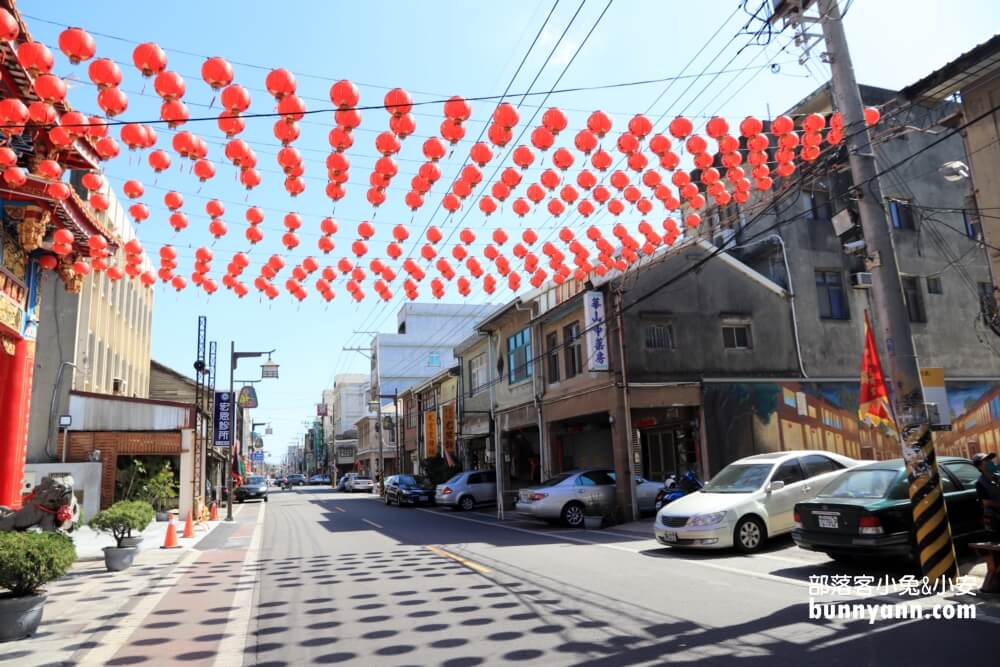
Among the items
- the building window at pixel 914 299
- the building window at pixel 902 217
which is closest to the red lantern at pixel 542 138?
the building window at pixel 914 299

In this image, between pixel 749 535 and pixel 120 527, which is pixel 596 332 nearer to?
pixel 749 535

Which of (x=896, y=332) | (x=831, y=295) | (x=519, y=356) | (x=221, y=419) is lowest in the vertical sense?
(x=896, y=332)

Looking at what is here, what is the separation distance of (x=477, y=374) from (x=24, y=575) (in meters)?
27.8

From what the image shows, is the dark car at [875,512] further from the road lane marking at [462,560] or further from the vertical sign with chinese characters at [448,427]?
the vertical sign with chinese characters at [448,427]

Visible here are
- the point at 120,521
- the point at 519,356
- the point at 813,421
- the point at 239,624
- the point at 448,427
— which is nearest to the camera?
the point at 239,624

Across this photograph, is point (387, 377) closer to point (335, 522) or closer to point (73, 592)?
point (335, 522)

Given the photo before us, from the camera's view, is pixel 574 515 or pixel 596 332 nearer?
pixel 574 515

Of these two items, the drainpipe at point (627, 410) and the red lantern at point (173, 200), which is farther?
the drainpipe at point (627, 410)

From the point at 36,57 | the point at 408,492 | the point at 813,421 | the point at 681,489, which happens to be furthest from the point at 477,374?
the point at 36,57

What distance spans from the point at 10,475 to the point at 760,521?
45.4ft

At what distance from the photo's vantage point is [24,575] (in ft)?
23.2

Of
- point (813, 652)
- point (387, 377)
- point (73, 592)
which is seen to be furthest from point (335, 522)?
point (387, 377)

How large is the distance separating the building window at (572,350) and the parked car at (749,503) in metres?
10.1

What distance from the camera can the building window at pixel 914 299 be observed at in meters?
22.7
